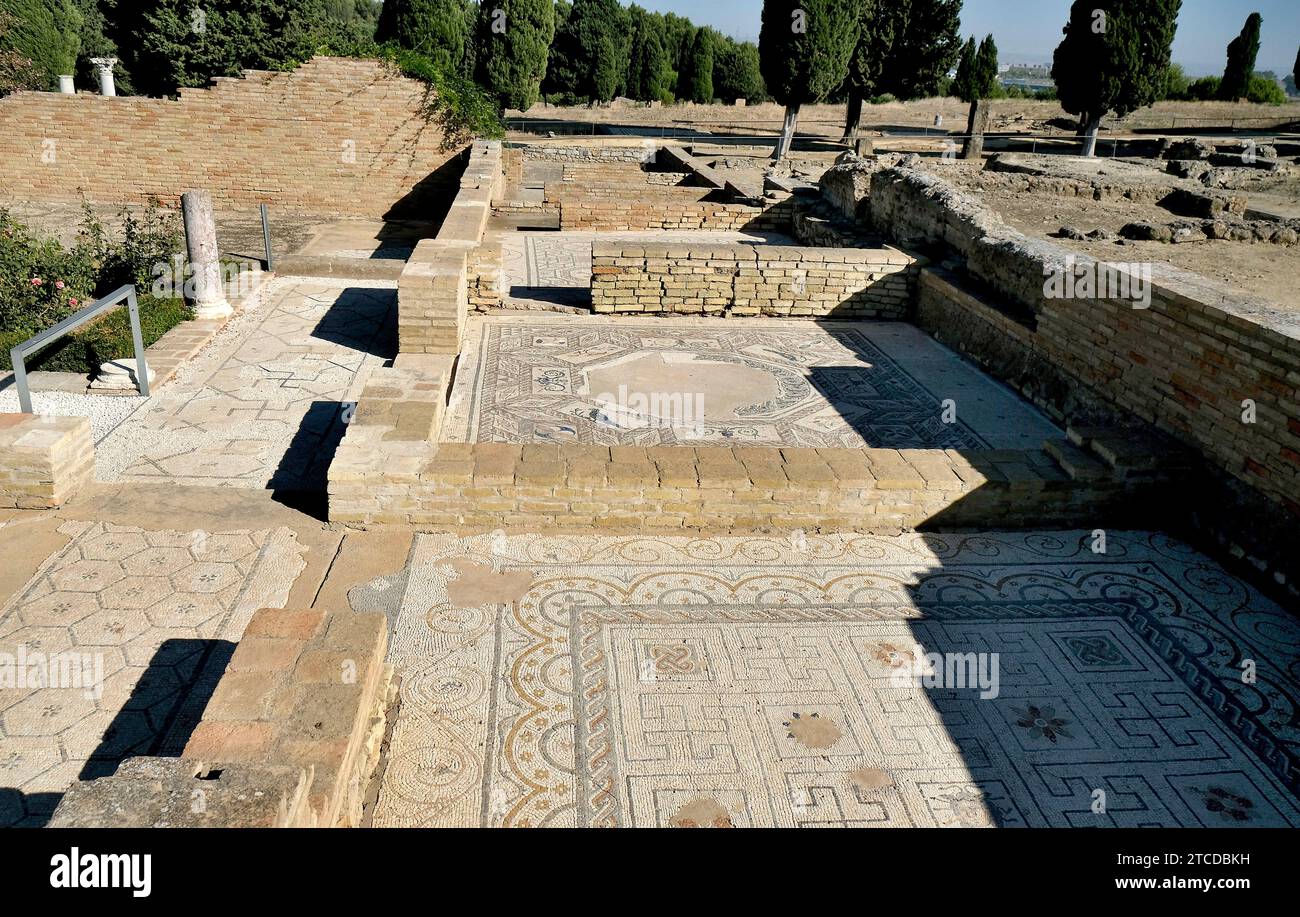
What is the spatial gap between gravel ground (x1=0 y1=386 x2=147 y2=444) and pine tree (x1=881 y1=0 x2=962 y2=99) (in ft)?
69.3

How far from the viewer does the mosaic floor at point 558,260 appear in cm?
826

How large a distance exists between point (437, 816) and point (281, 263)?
708cm

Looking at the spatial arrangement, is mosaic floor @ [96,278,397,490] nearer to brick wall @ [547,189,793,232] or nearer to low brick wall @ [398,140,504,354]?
low brick wall @ [398,140,504,354]

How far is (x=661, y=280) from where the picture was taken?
789 cm

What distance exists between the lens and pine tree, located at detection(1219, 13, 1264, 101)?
95.9 ft

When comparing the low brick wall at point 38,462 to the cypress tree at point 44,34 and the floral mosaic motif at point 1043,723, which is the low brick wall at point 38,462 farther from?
the cypress tree at point 44,34

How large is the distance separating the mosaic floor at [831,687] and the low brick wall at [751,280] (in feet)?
12.8

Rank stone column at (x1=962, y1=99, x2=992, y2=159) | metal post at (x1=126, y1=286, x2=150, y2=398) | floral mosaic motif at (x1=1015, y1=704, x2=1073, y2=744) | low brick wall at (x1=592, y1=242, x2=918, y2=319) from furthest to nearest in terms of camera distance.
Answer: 1. stone column at (x1=962, y1=99, x2=992, y2=159)
2. low brick wall at (x1=592, y1=242, x2=918, y2=319)
3. metal post at (x1=126, y1=286, x2=150, y2=398)
4. floral mosaic motif at (x1=1015, y1=704, x2=1073, y2=744)

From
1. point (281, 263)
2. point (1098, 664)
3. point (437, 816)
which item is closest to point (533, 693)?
point (437, 816)

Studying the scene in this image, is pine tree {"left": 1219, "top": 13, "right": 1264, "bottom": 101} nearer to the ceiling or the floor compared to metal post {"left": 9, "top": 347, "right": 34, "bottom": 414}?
nearer to the ceiling

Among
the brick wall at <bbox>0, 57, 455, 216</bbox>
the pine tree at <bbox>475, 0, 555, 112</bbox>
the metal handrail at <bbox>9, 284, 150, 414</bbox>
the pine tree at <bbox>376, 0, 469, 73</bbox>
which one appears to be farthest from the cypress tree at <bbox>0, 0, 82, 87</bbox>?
the metal handrail at <bbox>9, 284, 150, 414</bbox>

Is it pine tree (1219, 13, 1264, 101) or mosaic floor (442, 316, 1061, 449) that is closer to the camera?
mosaic floor (442, 316, 1061, 449)

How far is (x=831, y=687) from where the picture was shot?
135 inches

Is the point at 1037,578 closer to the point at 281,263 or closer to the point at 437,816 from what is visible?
the point at 437,816
